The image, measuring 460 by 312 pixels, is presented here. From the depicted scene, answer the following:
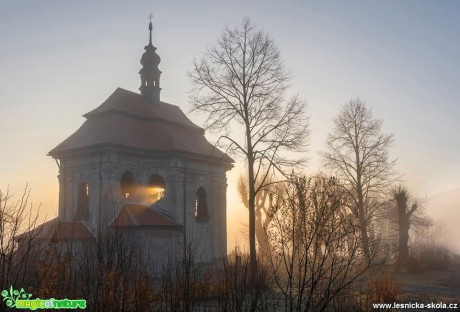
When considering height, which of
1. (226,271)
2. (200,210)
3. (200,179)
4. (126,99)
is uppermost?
(126,99)

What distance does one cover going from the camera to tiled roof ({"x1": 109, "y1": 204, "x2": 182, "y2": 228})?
20.9 m

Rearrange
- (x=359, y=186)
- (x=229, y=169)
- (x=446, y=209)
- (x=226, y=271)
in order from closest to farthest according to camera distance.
A: (x=226, y=271)
(x=359, y=186)
(x=229, y=169)
(x=446, y=209)

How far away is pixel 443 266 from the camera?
2678 cm

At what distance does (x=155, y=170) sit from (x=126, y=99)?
599 cm

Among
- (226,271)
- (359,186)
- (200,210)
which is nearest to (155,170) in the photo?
(200,210)

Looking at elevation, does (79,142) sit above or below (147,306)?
above

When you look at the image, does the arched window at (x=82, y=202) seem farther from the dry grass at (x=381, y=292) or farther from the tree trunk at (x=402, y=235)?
the tree trunk at (x=402, y=235)

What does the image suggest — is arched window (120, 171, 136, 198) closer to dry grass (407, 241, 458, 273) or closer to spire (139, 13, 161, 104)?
spire (139, 13, 161, 104)

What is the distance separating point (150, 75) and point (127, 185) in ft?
33.4

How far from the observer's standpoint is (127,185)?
2375cm

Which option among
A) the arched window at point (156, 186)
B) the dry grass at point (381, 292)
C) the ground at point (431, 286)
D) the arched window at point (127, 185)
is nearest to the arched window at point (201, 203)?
the arched window at point (156, 186)

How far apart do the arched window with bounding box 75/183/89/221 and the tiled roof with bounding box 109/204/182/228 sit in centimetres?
311

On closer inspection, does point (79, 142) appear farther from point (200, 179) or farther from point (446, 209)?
point (446, 209)

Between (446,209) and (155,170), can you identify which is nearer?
(155,170)
